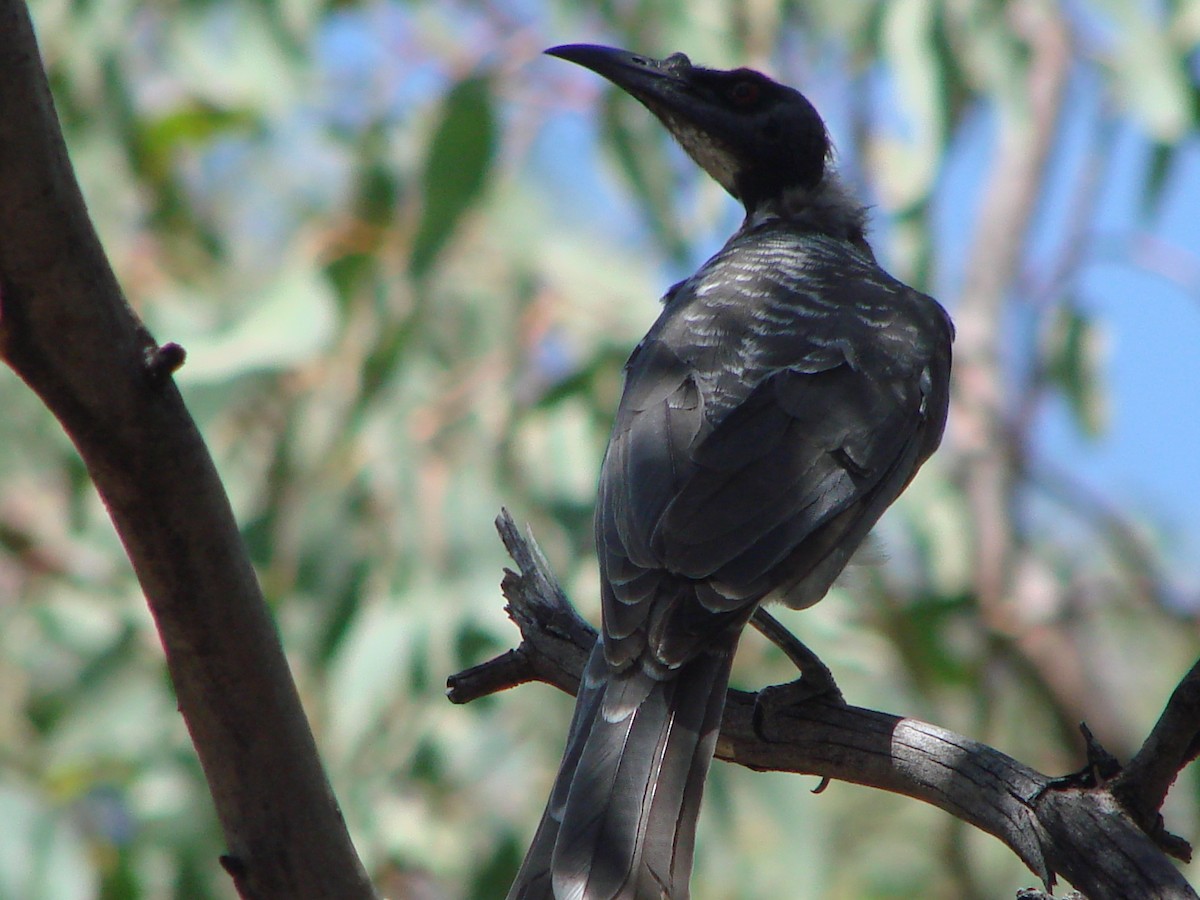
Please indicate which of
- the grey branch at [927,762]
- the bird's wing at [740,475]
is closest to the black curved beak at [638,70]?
the bird's wing at [740,475]

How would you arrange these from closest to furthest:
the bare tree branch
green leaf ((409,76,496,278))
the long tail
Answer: the bare tree branch < the long tail < green leaf ((409,76,496,278))

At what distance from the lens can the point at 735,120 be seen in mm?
4410

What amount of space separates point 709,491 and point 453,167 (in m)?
2.54

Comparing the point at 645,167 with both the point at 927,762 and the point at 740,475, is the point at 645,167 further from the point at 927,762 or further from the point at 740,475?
the point at 927,762

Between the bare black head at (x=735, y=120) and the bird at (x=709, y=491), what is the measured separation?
0.10 ft

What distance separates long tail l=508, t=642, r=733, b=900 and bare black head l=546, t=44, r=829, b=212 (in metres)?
2.15

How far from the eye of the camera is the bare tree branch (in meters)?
2.11

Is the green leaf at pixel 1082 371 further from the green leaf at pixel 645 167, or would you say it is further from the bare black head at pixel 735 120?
the bare black head at pixel 735 120

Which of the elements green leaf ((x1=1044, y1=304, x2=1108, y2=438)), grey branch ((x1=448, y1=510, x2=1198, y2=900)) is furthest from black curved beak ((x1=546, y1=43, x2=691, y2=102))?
green leaf ((x1=1044, y1=304, x2=1108, y2=438))

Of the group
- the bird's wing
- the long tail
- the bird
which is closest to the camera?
the long tail

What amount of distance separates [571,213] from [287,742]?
505 centimetres

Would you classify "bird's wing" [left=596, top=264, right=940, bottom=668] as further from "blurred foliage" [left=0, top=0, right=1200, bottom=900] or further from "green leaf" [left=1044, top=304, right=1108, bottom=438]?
"green leaf" [left=1044, top=304, right=1108, bottom=438]

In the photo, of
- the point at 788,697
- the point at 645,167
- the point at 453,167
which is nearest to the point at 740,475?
the point at 788,697

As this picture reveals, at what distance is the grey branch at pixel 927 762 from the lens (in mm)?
2158
